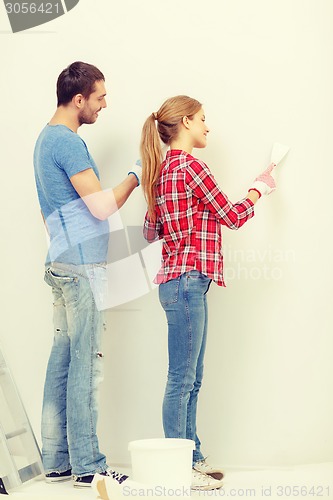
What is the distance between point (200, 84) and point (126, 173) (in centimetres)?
43

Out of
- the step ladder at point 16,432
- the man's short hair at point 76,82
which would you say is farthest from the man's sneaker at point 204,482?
the man's short hair at point 76,82

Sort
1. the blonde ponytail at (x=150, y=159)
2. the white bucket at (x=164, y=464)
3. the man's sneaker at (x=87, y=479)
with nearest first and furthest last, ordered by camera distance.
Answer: the white bucket at (x=164, y=464) < the man's sneaker at (x=87, y=479) < the blonde ponytail at (x=150, y=159)

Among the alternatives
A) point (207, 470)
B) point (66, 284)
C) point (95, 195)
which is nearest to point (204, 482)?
point (207, 470)

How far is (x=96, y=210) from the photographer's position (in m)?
2.30

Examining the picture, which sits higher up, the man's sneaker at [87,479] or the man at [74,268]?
the man at [74,268]

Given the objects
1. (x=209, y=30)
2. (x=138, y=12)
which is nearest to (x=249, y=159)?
(x=209, y=30)

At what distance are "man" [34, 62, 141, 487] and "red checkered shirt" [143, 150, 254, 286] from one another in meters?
0.16

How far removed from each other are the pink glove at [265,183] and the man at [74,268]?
399 millimetres

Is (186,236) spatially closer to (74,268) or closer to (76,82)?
(74,268)

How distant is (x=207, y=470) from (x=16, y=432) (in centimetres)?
66

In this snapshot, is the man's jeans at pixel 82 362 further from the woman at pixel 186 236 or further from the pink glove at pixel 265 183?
the pink glove at pixel 265 183

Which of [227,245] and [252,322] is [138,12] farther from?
[252,322]

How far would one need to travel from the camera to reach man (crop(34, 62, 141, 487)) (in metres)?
2.26

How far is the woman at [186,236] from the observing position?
225 cm
